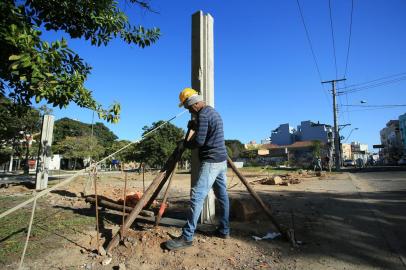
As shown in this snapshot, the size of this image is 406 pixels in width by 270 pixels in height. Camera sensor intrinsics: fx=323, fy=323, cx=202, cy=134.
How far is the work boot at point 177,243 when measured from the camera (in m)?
3.63

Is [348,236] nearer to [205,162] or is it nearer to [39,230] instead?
[205,162]

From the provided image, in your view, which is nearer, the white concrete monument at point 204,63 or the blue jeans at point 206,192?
the blue jeans at point 206,192

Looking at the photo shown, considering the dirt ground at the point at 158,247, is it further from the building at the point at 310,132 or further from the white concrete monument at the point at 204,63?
the building at the point at 310,132

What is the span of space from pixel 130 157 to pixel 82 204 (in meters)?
30.4

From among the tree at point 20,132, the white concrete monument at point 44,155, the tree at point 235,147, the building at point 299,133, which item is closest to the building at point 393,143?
the building at point 299,133

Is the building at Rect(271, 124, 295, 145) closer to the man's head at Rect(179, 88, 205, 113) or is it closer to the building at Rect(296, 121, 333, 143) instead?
the building at Rect(296, 121, 333, 143)

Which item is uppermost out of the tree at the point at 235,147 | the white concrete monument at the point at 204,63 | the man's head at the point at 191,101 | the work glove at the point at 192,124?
the tree at the point at 235,147

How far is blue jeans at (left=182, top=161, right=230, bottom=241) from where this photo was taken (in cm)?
376

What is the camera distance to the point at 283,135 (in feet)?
297

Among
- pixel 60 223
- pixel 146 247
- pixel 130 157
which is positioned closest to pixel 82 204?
pixel 60 223

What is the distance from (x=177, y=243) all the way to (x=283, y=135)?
8968cm

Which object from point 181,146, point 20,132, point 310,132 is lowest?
point 181,146

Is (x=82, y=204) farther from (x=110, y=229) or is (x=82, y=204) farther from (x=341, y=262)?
(x=341, y=262)

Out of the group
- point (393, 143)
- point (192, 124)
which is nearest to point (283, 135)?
point (393, 143)
